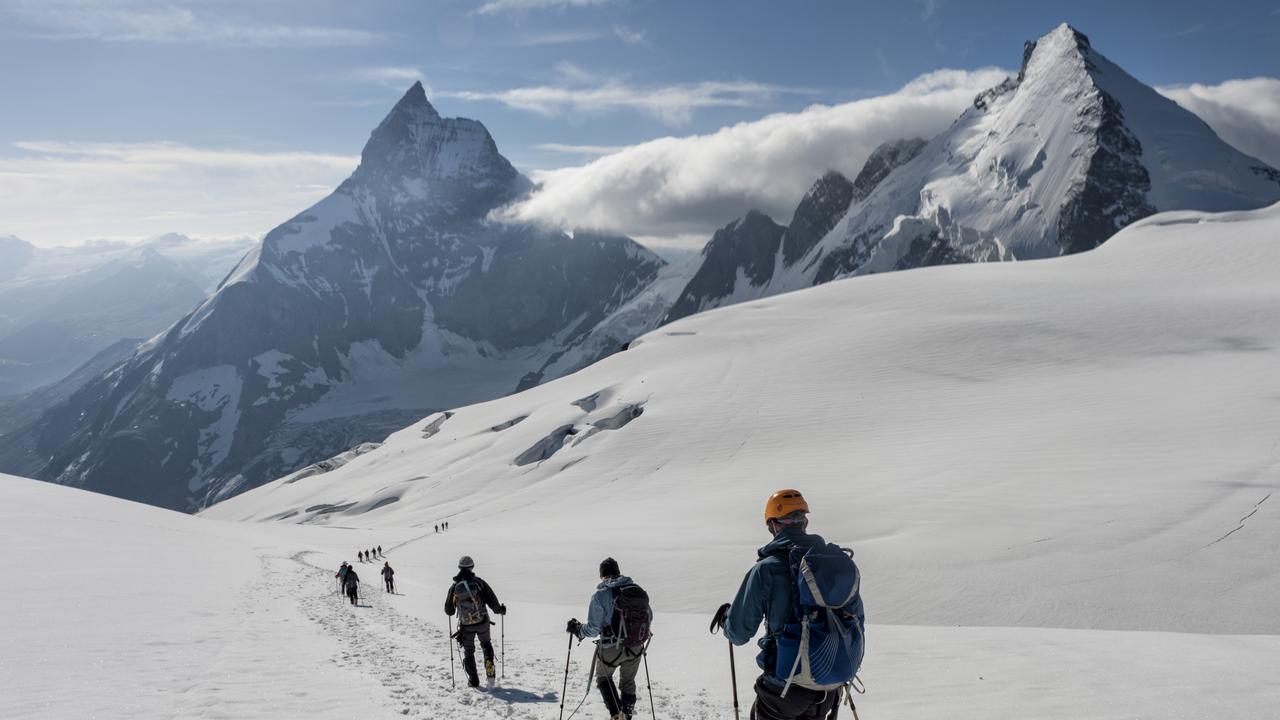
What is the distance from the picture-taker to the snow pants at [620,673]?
29.6ft

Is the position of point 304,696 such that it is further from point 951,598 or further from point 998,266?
point 998,266

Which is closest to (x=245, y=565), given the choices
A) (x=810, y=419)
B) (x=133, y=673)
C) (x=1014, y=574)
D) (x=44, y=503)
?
(x=44, y=503)

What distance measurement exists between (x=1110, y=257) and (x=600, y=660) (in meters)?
90.0

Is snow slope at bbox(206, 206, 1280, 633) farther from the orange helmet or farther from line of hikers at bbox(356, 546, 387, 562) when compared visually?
the orange helmet

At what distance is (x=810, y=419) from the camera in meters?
49.1

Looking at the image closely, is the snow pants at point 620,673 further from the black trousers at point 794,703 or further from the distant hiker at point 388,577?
the distant hiker at point 388,577

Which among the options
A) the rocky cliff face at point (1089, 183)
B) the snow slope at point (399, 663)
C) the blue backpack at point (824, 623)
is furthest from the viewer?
the rocky cliff face at point (1089, 183)

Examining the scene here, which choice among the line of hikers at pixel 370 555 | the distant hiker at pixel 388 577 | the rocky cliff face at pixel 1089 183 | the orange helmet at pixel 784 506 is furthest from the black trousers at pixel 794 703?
the rocky cliff face at pixel 1089 183

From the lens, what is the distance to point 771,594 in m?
6.14

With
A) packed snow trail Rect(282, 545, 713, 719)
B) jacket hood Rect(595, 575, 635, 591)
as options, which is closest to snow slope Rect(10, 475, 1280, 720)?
packed snow trail Rect(282, 545, 713, 719)

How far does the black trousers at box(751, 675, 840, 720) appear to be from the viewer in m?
6.14

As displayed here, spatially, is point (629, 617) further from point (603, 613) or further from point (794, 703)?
point (794, 703)

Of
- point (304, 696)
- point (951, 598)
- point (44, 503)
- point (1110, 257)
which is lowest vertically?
point (951, 598)

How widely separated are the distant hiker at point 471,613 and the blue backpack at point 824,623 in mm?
6458
